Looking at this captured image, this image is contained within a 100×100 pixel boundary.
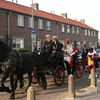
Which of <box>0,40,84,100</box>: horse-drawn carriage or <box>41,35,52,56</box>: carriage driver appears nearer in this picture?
<box>0,40,84,100</box>: horse-drawn carriage

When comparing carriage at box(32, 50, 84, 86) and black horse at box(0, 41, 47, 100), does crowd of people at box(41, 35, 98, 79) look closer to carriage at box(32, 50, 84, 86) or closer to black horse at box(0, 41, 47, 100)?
carriage at box(32, 50, 84, 86)

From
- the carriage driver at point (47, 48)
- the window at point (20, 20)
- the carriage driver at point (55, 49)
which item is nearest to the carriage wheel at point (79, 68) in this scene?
the carriage driver at point (55, 49)

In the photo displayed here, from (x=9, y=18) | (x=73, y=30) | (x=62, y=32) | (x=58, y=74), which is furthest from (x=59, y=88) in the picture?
(x=73, y=30)

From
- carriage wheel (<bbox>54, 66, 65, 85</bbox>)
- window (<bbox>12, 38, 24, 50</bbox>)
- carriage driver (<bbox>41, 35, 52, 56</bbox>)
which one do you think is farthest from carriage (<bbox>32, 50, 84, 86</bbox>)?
window (<bbox>12, 38, 24, 50</bbox>)

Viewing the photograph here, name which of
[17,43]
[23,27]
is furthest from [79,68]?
[23,27]

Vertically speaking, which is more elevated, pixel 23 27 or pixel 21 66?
pixel 23 27

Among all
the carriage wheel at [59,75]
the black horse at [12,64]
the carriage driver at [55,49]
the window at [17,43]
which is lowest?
the carriage wheel at [59,75]

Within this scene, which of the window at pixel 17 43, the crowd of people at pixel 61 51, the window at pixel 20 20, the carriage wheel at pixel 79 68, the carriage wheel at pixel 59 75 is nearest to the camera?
the carriage wheel at pixel 59 75

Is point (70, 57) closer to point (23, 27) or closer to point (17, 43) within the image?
point (17, 43)

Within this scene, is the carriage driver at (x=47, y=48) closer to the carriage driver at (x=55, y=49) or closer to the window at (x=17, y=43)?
the carriage driver at (x=55, y=49)

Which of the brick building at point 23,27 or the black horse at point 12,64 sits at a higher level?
the brick building at point 23,27

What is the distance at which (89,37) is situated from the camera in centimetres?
4506

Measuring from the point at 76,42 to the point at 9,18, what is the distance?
1946cm

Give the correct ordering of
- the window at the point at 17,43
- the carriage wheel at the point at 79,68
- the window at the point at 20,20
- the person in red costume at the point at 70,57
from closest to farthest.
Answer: the person in red costume at the point at 70,57, the carriage wheel at the point at 79,68, the window at the point at 17,43, the window at the point at 20,20
